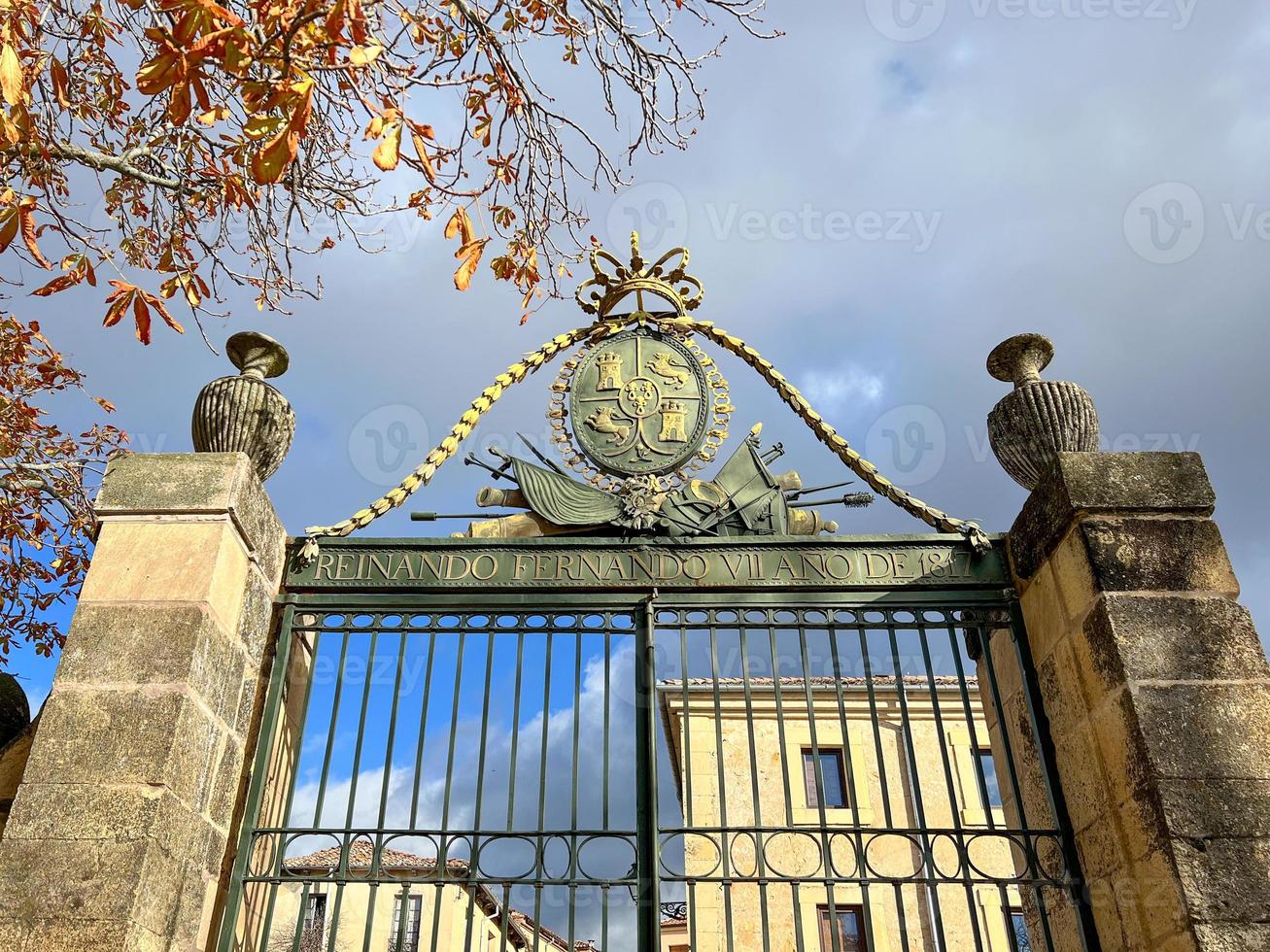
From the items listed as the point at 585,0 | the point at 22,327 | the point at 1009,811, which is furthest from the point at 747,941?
the point at 585,0

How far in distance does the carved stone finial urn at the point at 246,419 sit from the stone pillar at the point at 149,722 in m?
0.23

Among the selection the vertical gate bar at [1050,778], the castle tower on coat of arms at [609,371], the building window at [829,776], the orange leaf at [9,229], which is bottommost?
the vertical gate bar at [1050,778]

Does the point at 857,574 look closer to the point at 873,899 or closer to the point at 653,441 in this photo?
the point at 653,441

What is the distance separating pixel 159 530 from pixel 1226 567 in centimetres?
492

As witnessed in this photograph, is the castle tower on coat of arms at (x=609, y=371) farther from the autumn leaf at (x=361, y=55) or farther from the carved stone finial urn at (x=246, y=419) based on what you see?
the autumn leaf at (x=361, y=55)

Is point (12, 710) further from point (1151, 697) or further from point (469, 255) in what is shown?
point (1151, 697)

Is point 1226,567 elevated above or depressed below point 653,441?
below

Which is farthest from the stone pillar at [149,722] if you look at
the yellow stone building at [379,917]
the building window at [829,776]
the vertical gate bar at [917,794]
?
the building window at [829,776]

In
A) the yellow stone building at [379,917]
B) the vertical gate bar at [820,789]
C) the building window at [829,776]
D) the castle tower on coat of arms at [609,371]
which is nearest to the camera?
the vertical gate bar at [820,789]

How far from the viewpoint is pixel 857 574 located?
5.18 m

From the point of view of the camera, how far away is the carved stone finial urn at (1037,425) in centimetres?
511

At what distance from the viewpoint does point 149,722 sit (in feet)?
13.4

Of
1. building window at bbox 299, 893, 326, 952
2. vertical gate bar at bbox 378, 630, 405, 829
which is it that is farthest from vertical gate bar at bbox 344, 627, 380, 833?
building window at bbox 299, 893, 326, 952

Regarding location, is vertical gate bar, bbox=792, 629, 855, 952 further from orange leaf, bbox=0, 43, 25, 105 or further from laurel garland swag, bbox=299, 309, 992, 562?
orange leaf, bbox=0, 43, 25, 105
